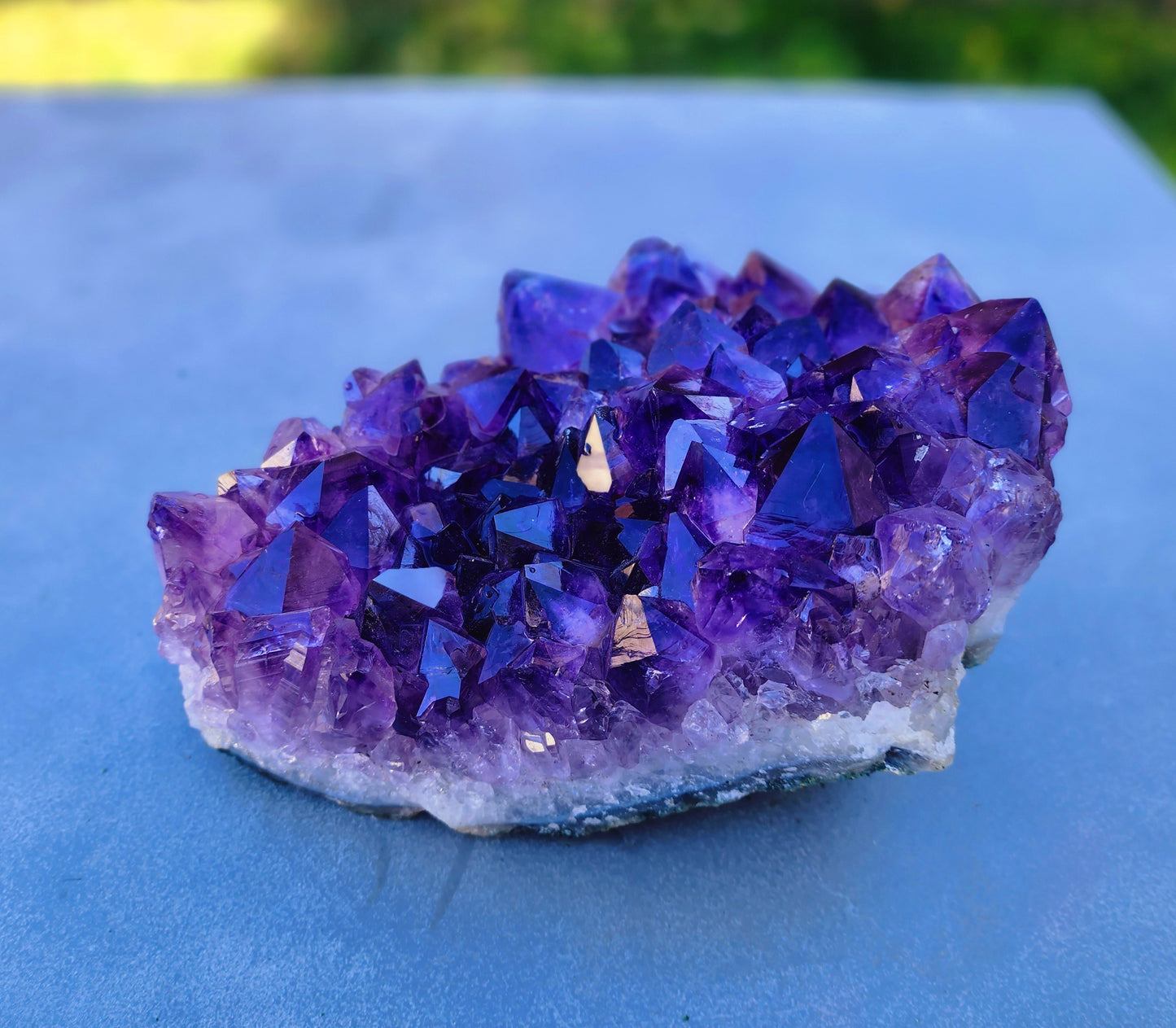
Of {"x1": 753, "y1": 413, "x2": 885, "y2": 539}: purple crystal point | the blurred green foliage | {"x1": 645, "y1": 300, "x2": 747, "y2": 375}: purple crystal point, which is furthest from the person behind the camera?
the blurred green foliage

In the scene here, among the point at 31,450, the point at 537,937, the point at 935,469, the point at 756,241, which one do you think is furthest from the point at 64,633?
the point at 756,241

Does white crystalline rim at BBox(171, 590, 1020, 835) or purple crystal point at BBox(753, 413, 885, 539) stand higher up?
purple crystal point at BBox(753, 413, 885, 539)

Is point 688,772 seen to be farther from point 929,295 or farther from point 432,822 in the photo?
point 929,295

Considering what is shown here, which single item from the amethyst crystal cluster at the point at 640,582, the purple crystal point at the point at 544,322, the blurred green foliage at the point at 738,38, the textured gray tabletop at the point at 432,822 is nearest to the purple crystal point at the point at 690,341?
the amethyst crystal cluster at the point at 640,582

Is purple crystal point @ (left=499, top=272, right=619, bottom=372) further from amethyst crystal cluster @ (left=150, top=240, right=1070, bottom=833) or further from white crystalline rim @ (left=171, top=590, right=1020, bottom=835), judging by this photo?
white crystalline rim @ (left=171, top=590, right=1020, bottom=835)

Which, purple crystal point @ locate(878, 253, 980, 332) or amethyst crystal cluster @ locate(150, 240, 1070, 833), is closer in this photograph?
amethyst crystal cluster @ locate(150, 240, 1070, 833)

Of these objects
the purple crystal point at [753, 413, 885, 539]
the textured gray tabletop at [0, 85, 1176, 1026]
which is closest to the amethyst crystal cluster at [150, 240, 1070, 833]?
the purple crystal point at [753, 413, 885, 539]

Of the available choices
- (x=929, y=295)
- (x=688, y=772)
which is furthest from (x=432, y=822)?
(x=929, y=295)

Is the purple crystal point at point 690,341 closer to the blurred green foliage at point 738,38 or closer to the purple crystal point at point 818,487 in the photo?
the purple crystal point at point 818,487
